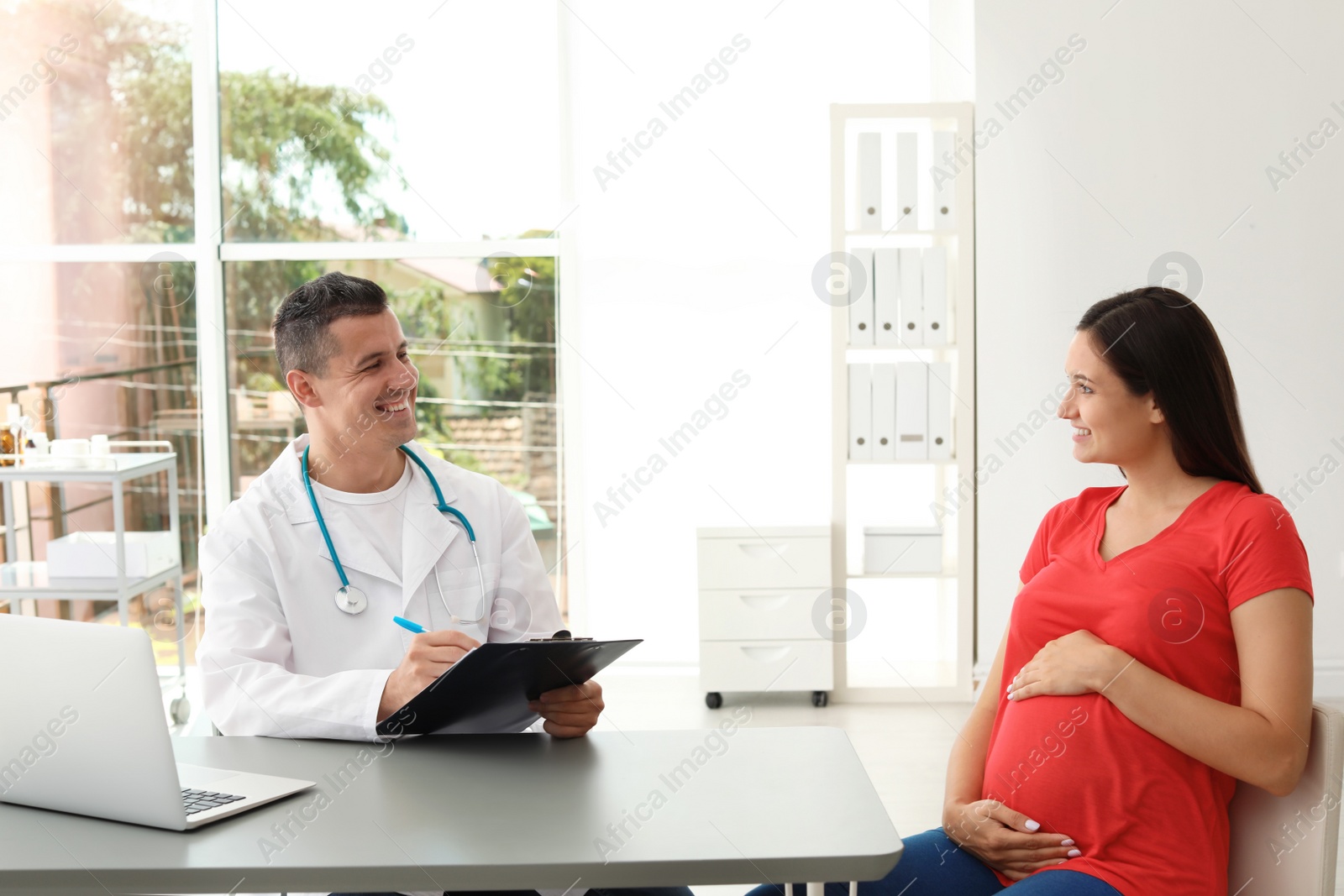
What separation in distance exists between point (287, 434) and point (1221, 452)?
3575mm

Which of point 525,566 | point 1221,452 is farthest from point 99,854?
point 1221,452

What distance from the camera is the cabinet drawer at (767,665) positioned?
355 centimetres

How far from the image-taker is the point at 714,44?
395 centimetres

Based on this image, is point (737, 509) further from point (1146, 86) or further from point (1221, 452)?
point (1221, 452)

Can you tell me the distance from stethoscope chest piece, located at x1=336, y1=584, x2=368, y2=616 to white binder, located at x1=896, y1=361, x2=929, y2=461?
2.21 meters

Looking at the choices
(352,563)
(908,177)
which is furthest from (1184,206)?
(352,563)

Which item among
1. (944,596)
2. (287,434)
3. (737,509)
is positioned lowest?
(944,596)

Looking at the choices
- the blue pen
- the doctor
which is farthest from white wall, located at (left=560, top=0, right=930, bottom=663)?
the blue pen

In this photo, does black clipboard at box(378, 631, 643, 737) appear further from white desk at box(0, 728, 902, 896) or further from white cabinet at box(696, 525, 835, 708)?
white cabinet at box(696, 525, 835, 708)

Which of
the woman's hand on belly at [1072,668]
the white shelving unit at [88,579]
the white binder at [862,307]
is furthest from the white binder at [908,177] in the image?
the white shelving unit at [88,579]

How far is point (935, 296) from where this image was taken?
347 centimetres

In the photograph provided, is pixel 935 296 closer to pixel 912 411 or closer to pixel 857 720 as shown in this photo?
pixel 912 411

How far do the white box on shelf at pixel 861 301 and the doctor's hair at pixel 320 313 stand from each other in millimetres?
1979

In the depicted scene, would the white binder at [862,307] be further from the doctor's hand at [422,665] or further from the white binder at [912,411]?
the doctor's hand at [422,665]
